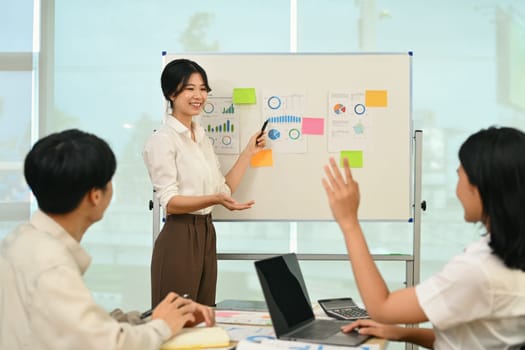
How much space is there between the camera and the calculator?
208 cm

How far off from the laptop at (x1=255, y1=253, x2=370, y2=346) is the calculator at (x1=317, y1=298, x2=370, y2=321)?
0.06m

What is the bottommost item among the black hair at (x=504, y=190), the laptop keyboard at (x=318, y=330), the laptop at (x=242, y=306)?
the laptop at (x=242, y=306)

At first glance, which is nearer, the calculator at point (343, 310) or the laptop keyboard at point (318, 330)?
the laptop keyboard at point (318, 330)

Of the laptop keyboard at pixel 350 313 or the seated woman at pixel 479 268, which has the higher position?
the seated woman at pixel 479 268

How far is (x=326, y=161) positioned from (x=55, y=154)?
2276mm

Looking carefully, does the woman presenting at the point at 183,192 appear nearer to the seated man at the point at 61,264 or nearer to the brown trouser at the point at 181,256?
the brown trouser at the point at 181,256

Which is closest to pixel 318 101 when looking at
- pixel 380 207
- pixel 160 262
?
pixel 380 207

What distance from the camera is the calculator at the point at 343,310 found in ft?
6.81

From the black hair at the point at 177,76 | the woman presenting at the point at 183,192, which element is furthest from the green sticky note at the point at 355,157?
the black hair at the point at 177,76

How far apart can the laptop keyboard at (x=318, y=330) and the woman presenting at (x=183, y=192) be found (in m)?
1.06

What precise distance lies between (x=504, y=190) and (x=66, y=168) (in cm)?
101

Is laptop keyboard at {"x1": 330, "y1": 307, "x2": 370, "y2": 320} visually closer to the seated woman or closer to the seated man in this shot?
the seated woman

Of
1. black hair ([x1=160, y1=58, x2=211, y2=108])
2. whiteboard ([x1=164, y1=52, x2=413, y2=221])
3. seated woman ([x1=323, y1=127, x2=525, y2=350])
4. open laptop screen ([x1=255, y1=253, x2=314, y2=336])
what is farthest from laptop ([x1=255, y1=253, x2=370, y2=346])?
whiteboard ([x1=164, y1=52, x2=413, y2=221])

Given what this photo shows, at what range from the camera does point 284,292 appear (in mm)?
1876
